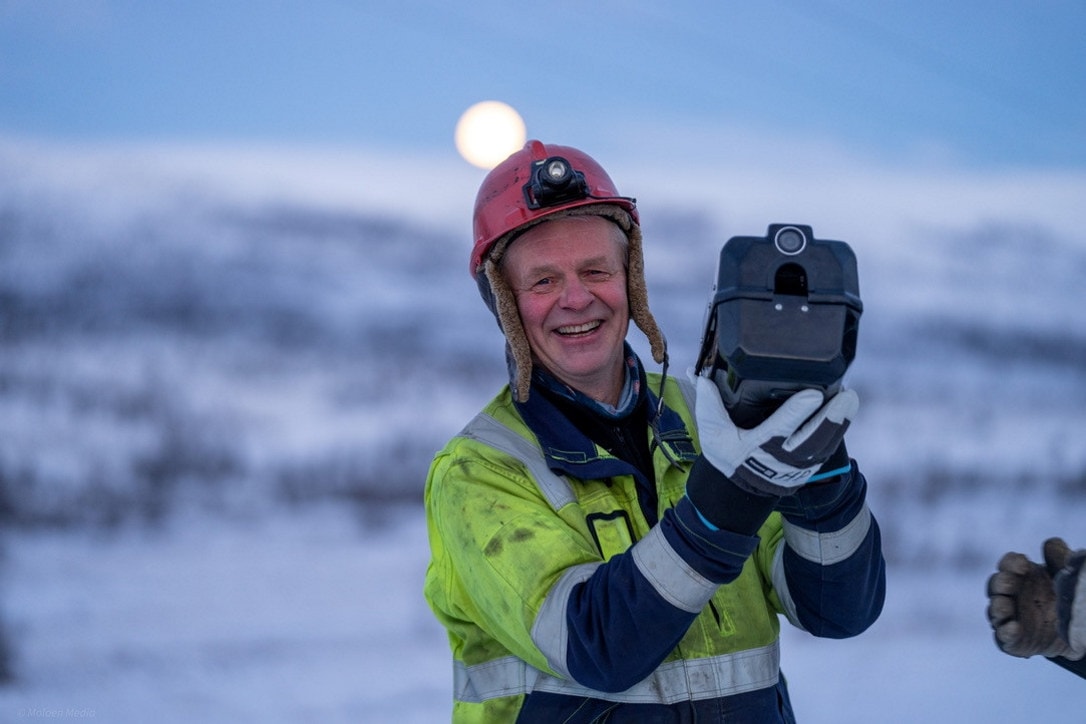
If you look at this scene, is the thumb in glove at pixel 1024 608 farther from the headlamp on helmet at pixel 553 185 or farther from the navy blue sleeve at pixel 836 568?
the headlamp on helmet at pixel 553 185

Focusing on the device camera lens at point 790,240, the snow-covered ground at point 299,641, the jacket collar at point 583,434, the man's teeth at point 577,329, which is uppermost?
the man's teeth at point 577,329

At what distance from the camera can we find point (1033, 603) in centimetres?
155

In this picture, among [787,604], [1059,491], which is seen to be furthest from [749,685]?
[1059,491]

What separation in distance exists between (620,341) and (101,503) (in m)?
2.81

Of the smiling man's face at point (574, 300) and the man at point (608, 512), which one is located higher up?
the smiling man's face at point (574, 300)

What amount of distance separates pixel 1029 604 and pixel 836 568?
0.96 ft

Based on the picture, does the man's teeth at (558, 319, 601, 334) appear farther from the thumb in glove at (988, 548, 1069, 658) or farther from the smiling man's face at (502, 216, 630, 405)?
the thumb in glove at (988, 548, 1069, 658)

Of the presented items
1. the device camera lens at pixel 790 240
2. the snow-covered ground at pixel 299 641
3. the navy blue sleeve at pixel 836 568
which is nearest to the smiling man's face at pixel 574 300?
the navy blue sleeve at pixel 836 568

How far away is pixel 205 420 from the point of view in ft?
13.8

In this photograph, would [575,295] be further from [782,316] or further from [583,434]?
[782,316]

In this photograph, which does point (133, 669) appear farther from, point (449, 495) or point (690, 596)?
point (690, 596)

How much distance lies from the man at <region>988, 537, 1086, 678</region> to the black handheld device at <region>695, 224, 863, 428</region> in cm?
54

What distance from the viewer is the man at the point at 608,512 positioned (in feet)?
4.42

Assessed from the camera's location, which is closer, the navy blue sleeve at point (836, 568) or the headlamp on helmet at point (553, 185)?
the navy blue sleeve at point (836, 568)
